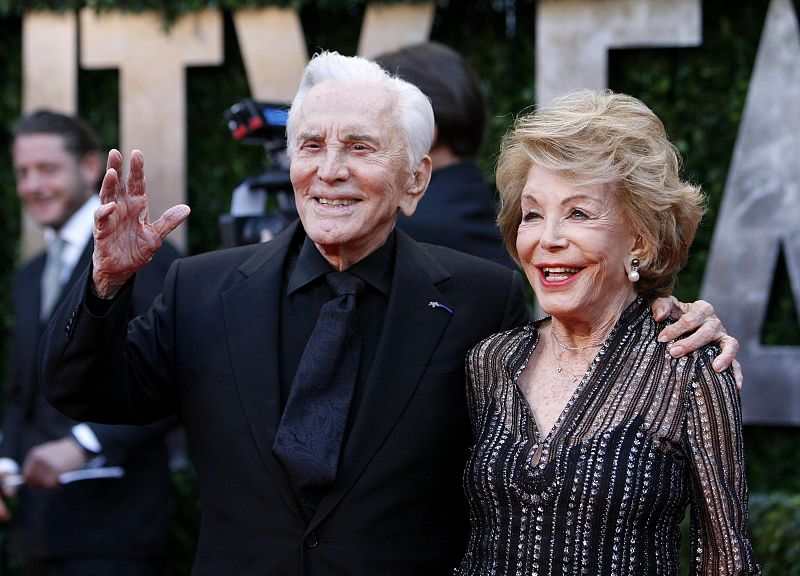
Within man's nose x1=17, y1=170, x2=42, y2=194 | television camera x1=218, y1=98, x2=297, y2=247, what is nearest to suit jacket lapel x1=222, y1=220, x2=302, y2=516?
television camera x1=218, y1=98, x2=297, y2=247

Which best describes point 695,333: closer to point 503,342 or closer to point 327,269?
point 503,342

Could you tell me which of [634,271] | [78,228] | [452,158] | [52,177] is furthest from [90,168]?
[634,271]

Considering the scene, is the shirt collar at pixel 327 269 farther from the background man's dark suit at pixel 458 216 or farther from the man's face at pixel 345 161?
the background man's dark suit at pixel 458 216

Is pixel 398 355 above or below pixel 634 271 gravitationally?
below

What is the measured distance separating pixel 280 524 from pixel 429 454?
0.37 meters

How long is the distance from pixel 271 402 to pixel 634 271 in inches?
33.3

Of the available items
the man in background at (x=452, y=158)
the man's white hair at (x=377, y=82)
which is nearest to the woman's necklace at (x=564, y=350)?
the man's white hair at (x=377, y=82)

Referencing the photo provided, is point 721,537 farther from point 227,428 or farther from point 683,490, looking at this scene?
point 227,428

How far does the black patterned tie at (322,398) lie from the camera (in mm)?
2625

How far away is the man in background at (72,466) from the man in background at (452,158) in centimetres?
109

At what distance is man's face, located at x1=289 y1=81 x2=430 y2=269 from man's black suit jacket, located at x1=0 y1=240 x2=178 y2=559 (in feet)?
4.55

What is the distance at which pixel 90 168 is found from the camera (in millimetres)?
4738

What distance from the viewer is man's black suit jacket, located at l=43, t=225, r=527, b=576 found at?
2.64 metres

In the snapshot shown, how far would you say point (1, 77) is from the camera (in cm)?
600
